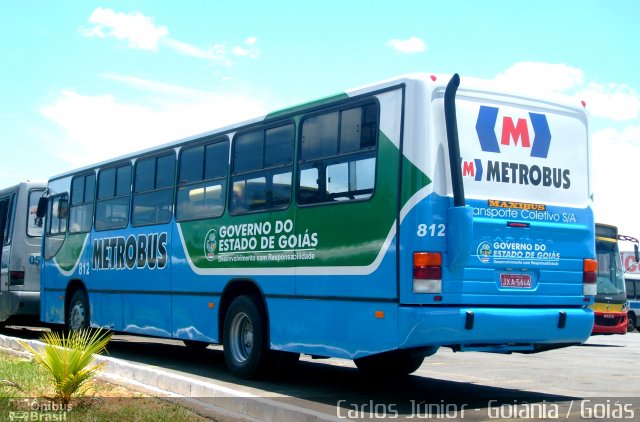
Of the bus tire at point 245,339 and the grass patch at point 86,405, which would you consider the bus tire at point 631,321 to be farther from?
the grass patch at point 86,405

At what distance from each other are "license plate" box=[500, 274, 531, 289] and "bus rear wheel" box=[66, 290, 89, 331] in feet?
29.0

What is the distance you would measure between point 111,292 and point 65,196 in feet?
10.6

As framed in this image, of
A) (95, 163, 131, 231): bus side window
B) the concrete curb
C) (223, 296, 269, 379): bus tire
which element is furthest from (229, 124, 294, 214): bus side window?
(95, 163, 131, 231): bus side window

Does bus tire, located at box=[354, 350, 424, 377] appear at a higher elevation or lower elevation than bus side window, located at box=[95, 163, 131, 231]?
lower

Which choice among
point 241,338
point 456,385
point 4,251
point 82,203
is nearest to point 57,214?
point 82,203

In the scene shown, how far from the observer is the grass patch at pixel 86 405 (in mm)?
7844

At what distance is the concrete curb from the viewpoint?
7.89 m

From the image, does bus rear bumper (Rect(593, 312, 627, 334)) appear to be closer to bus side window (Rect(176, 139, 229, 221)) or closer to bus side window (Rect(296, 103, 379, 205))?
bus side window (Rect(176, 139, 229, 221))

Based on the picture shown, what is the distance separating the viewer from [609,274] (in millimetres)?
24562

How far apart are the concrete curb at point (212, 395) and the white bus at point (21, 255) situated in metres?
8.22

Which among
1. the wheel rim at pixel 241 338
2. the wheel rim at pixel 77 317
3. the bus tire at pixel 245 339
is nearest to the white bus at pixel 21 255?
the wheel rim at pixel 77 317

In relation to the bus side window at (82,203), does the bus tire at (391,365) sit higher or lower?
lower

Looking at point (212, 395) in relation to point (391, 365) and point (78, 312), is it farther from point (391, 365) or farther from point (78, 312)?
point (78, 312)

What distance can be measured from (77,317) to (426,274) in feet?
30.4
